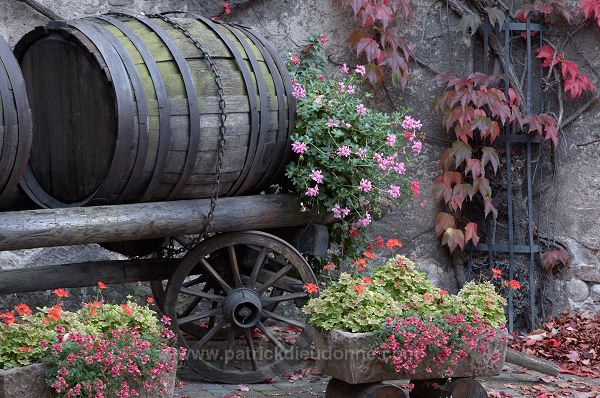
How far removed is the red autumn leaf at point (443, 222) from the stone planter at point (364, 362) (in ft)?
6.77

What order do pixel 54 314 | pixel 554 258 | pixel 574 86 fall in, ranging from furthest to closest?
pixel 554 258, pixel 574 86, pixel 54 314

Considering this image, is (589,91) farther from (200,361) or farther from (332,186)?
(200,361)

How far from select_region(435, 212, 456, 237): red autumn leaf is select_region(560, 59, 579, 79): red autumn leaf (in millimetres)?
1170

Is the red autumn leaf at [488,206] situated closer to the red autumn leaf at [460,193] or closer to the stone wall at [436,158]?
the red autumn leaf at [460,193]

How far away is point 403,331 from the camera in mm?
4379

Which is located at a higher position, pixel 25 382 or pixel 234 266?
pixel 234 266

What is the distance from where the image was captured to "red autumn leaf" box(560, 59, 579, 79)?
21.7ft

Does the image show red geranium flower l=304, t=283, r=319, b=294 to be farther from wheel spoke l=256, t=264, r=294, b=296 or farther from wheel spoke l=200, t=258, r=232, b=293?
wheel spoke l=200, t=258, r=232, b=293

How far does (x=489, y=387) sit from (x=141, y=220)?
1.99 m

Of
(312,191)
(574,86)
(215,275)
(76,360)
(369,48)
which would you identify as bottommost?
(76,360)

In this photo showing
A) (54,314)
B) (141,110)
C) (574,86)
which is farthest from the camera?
(574,86)

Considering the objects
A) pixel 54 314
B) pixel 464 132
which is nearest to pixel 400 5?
pixel 464 132

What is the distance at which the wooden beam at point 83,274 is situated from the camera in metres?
4.89

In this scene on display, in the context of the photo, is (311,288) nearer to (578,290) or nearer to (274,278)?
(274,278)
